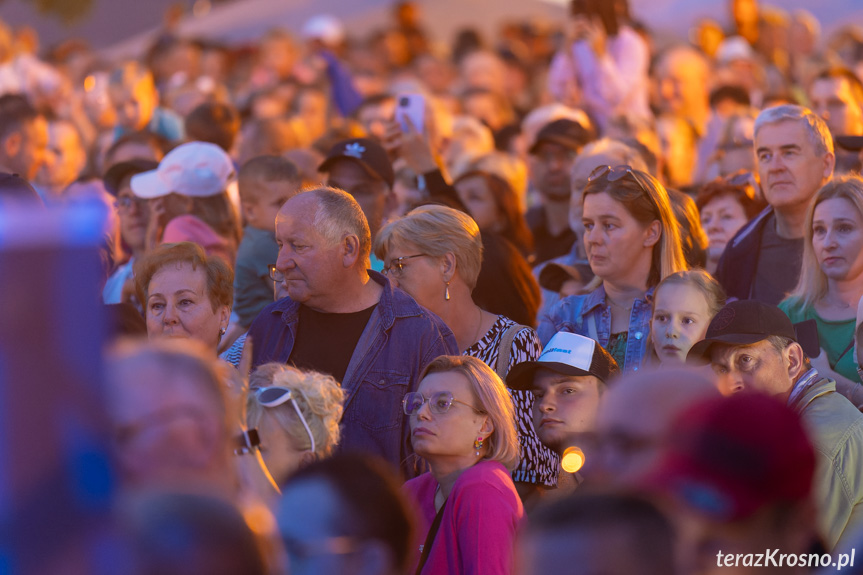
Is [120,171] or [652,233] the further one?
[120,171]

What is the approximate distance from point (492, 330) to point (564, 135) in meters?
2.64

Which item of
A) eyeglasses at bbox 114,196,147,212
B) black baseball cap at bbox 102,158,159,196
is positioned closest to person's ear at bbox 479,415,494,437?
eyeglasses at bbox 114,196,147,212

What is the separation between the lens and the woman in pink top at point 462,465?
3.70 metres

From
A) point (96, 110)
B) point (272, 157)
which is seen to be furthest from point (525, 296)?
point (96, 110)

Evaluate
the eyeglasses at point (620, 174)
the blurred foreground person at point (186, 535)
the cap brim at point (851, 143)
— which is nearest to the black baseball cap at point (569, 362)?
the eyeglasses at point (620, 174)

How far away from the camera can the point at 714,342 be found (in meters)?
4.05

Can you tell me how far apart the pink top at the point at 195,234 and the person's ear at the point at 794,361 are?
2842 mm

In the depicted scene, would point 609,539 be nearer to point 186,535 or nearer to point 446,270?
point 186,535

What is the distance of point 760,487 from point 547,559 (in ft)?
1.13

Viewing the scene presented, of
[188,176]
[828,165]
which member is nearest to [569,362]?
[828,165]

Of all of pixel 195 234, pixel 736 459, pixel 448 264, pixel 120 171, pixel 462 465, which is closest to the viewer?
pixel 736 459

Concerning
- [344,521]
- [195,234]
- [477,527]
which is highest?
[195,234]

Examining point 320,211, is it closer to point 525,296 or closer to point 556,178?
point 525,296

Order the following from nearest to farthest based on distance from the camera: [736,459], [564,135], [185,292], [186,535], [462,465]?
[186,535] → [736,459] → [462,465] → [185,292] → [564,135]
